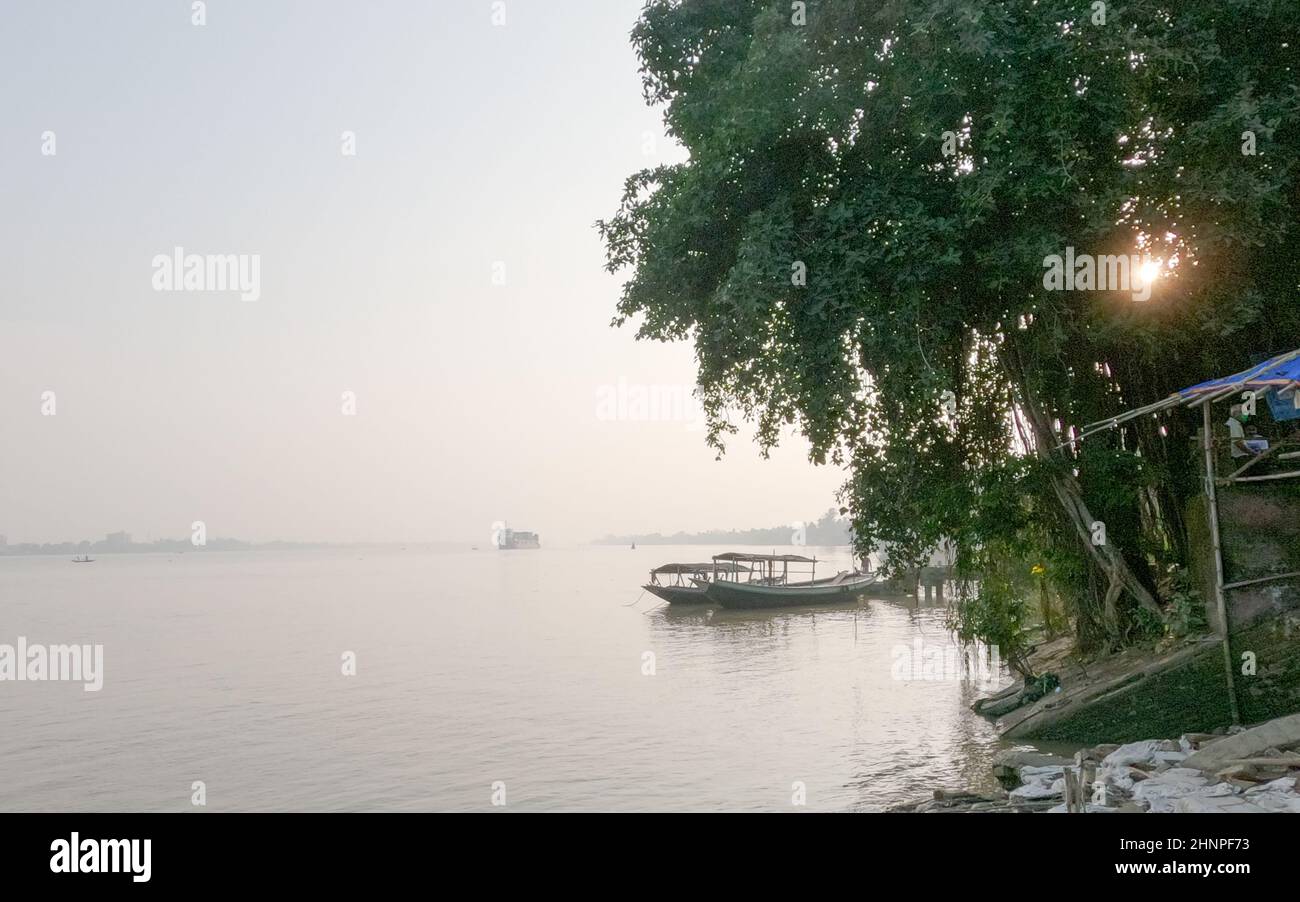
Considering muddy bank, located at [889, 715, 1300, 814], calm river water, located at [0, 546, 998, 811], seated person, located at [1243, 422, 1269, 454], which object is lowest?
calm river water, located at [0, 546, 998, 811]

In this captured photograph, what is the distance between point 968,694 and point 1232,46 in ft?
41.6

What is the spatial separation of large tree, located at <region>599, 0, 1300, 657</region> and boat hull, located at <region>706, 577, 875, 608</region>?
29.2 m

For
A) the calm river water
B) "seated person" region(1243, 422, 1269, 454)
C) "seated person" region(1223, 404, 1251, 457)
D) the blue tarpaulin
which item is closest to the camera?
the blue tarpaulin

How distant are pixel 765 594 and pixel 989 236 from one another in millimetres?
34463

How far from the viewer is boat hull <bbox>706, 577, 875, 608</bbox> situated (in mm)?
46219

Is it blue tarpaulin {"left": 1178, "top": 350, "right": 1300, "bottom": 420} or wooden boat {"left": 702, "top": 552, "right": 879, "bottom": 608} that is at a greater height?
blue tarpaulin {"left": 1178, "top": 350, "right": 1300, "bottom": 420}

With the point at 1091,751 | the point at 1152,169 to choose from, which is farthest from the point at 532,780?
the point at 1152,169

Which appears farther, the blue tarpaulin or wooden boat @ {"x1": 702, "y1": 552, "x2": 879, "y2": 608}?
wooden boat @ {"x1": 702, "y1": 552, "x2": 879, "y2": 608}

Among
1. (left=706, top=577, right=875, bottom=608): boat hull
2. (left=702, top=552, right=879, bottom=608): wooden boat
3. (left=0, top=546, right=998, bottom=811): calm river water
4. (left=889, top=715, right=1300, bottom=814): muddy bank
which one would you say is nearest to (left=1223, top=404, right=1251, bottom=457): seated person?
(left=889, top=715, right=1300, bottom=814): muddy bank

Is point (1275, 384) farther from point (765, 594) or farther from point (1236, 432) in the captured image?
point (765, 594)

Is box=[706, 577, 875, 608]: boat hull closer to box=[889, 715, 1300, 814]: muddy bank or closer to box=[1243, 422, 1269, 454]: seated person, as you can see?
box=[889, 715, 1300, 814]: muddy bank

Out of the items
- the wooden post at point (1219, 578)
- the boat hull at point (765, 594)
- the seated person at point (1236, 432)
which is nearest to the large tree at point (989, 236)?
the seated person at point (1236, 432)

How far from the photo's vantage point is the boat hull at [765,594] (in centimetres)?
4622
